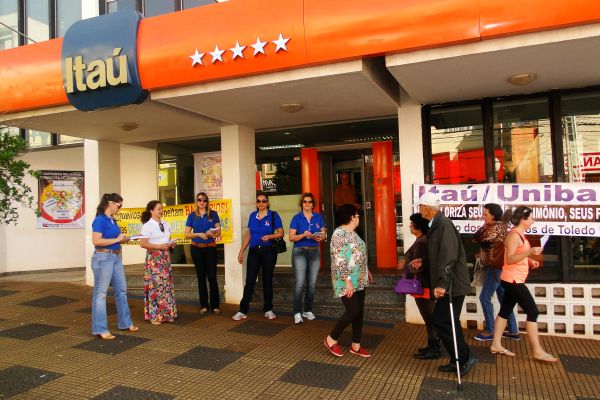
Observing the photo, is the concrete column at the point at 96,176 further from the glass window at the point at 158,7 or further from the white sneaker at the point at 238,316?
the white sneaker at the point at 238,316

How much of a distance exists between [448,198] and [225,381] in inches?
151

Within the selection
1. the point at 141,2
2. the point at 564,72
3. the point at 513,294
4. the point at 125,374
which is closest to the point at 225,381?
the point at 125,374

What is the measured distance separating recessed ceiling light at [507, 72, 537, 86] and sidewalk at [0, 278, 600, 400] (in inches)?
127

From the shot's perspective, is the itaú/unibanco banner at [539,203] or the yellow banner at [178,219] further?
the yellow banner at [178,219]

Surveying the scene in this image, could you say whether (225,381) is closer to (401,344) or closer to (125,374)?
(125,374)

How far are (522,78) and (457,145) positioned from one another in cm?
147

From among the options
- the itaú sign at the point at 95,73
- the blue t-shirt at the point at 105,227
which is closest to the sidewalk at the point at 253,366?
the blue t-shirt at the point at 105,227

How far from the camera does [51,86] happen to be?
21.8ft

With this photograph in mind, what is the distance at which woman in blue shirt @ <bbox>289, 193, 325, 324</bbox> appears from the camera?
6445mm

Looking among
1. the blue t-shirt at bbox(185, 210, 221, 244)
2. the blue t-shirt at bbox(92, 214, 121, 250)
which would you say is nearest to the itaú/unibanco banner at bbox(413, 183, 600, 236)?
the blue t-shirt at bbox(185, 210, 221, 244)

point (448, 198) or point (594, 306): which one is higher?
point (448, 198)

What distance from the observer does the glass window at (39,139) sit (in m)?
11.6

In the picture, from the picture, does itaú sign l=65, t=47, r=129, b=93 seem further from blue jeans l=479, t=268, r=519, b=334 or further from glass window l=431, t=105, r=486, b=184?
blue jeans l=479, t=268, r=519, b=334

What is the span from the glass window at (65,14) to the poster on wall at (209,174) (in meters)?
4.86
